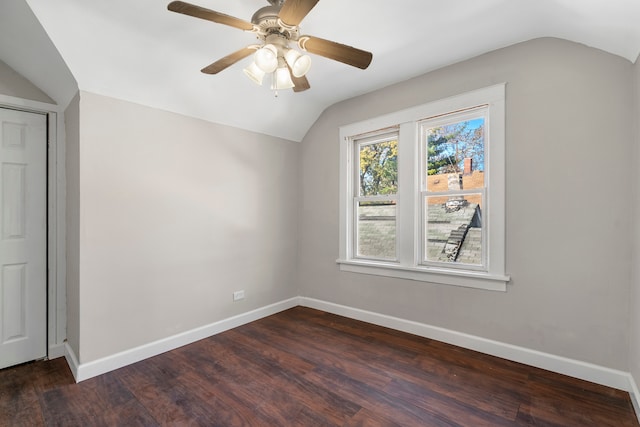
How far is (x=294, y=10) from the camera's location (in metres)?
1.38

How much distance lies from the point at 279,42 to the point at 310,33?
2.21ft

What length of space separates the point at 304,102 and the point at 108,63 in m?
1.89

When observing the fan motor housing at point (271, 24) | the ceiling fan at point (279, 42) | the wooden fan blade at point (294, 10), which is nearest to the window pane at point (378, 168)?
the ceiling fan at point (279, 42)

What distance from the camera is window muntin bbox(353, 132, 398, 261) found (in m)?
3.29

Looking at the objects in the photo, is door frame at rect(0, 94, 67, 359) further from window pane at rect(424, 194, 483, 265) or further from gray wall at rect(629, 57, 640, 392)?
gray wall at rect(629, 57, 640, 392)

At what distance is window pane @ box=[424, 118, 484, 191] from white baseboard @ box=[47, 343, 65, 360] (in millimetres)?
3661

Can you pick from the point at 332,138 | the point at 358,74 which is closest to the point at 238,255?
the point at 332,138

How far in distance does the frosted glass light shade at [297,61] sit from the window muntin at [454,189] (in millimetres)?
1661

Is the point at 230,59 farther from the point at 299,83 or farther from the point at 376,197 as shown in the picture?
the point at 376,197

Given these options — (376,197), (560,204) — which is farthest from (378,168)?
(560,204)

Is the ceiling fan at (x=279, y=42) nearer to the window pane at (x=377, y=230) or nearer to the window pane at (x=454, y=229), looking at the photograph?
the window pane at (x=454, y=229)

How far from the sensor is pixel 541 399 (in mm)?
1949

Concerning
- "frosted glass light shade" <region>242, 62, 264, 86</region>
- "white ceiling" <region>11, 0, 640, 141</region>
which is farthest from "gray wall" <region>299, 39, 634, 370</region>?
"frosted glass light shade" <region>242, 62, 264, 86</region>

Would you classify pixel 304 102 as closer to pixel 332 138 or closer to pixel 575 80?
pixel 332 138
